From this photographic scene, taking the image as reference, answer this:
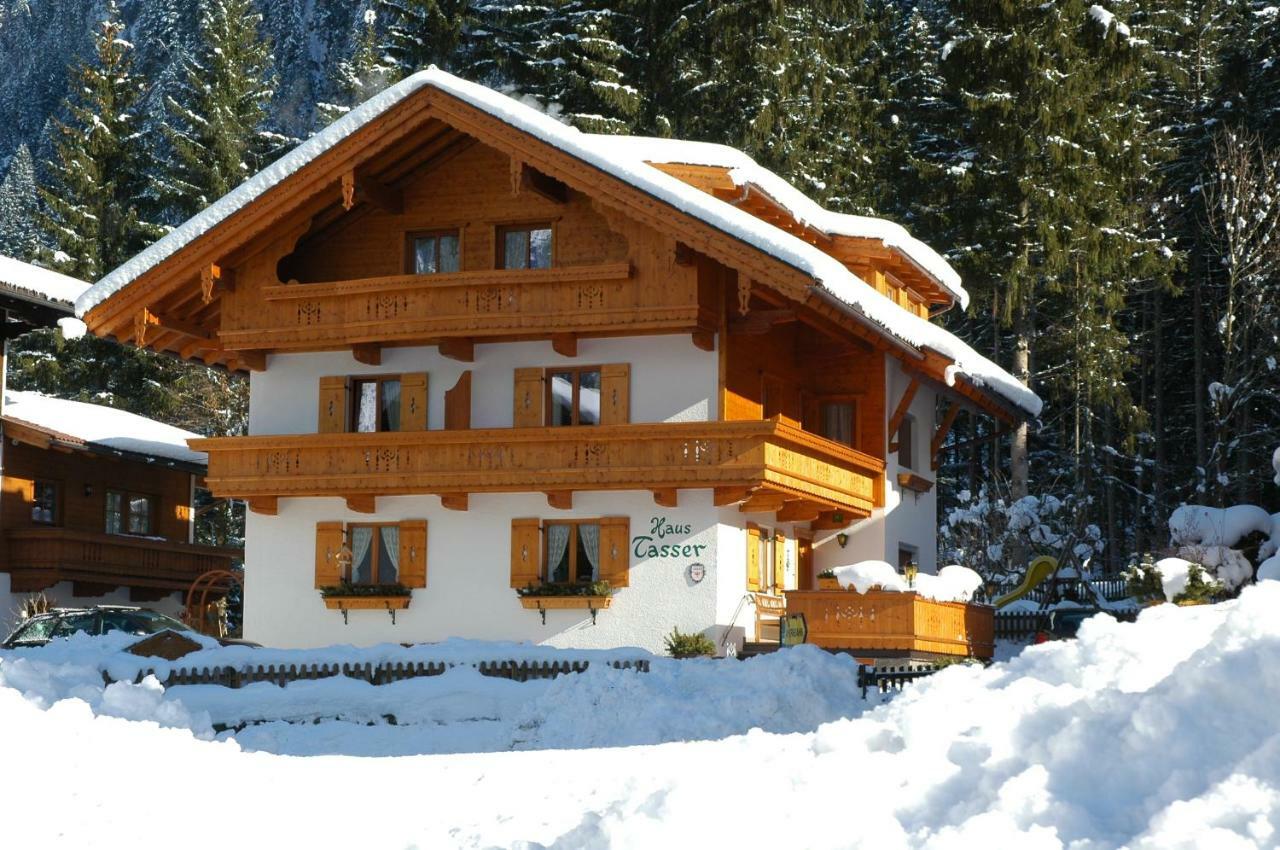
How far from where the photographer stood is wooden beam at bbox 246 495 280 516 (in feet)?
102

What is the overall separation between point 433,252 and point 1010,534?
16013mm

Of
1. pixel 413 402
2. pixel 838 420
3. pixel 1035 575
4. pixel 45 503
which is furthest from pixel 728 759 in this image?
pixel 45 503

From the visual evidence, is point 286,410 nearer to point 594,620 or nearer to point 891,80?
point 594,620

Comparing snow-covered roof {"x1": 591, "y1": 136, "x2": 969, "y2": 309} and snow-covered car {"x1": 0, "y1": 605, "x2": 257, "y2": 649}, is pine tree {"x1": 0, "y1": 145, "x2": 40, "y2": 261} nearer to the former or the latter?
snow-covered car {"x1": 0, "y1": 605, "x2": 257, "y2": 649}

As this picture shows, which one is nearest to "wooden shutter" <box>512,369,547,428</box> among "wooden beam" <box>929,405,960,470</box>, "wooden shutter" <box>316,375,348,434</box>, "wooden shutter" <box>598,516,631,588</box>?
"wooden shutter" <box>598,516,631,588</box>

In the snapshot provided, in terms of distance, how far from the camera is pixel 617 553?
96.4ft

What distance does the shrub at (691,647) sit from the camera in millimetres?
27953

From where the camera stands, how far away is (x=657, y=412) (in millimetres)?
29594

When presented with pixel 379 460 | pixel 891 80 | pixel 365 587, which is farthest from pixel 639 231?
pixel 891 80

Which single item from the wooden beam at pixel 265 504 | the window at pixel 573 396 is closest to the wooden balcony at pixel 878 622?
the window at pixel 573 396

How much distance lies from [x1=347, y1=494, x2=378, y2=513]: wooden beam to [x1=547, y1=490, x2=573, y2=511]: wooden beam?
3.28 m

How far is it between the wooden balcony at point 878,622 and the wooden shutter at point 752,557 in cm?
233

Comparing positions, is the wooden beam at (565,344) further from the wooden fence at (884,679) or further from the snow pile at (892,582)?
the wooden fence at (884,679)

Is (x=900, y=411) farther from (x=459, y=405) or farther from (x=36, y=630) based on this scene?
(x=36, y=630)
